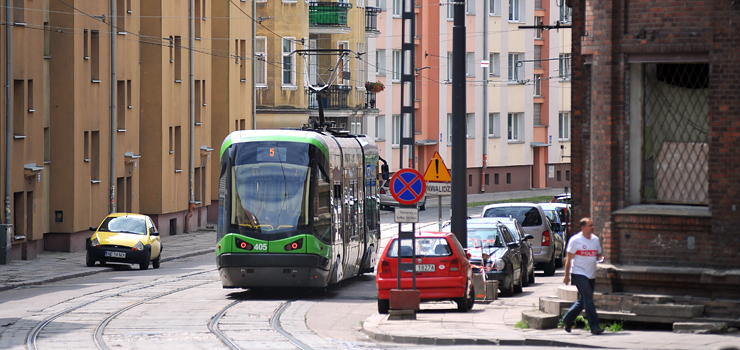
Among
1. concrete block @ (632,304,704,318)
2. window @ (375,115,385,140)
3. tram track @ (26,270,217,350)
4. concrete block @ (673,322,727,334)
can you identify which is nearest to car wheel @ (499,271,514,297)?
tram track @ (26,270,217,350)

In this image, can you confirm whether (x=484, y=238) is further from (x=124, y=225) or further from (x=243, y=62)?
(x=243, y=62)

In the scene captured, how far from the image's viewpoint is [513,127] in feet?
263

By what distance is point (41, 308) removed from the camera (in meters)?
21.6

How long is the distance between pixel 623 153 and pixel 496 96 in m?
60.5

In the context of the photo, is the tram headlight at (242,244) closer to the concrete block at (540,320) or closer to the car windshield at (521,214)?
the concrete block at (540,320)

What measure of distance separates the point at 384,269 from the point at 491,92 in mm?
57162

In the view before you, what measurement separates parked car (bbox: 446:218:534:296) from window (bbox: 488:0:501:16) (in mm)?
52247

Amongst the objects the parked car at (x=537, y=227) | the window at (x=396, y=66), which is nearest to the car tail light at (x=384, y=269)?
the parked car at (x=537, y=227)

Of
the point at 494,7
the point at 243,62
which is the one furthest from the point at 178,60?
the point at 494,7

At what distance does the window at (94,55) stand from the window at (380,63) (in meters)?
27.6

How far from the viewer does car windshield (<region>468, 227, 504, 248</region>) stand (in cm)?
2444

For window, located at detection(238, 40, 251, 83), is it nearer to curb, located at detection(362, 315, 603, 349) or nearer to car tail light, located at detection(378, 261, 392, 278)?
car tail light, located at detection(378, 261, 392, 278)

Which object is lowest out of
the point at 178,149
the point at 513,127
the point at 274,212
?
the point at 274,212

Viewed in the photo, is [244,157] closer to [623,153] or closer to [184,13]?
[623,153]
